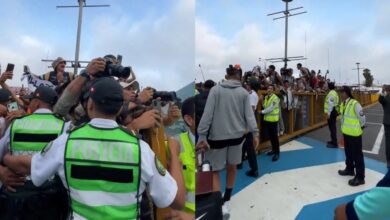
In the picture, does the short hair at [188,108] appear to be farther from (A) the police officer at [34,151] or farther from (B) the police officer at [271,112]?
(B) the police officer at [271,112]

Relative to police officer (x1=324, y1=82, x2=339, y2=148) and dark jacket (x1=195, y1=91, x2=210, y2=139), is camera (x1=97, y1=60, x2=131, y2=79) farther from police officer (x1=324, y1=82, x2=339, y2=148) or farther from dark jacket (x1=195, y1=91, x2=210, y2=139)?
police officer (x1=324, y1=82, x2=339, y2=148)

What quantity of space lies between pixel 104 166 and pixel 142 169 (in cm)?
11

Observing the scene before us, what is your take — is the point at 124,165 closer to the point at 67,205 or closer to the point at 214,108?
the point at 67,205

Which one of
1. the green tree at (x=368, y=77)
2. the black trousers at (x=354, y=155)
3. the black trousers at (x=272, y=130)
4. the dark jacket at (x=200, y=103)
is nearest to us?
the dark jacket at (x=200, y=103)

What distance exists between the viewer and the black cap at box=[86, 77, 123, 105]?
96 centimetres

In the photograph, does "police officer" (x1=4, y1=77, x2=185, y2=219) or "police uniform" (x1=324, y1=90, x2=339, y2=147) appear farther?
"police uniform" (x1=324, y1=90, x2=339, y2=147)

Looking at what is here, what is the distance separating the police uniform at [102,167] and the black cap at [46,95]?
0.77 feet

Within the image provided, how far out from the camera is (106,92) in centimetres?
96

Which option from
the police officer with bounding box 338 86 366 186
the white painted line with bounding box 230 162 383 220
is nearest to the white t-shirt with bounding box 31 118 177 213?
the white painted line with bounding box 230 162 383 220

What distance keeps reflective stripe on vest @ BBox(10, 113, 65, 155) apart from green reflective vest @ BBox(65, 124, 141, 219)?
0.20 m

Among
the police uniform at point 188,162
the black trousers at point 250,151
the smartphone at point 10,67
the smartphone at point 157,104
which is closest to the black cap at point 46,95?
the smartphone at point 10,67

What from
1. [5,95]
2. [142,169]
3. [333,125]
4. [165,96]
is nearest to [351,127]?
[333,125]

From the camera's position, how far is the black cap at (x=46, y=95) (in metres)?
1.14

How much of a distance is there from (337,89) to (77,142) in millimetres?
2166
